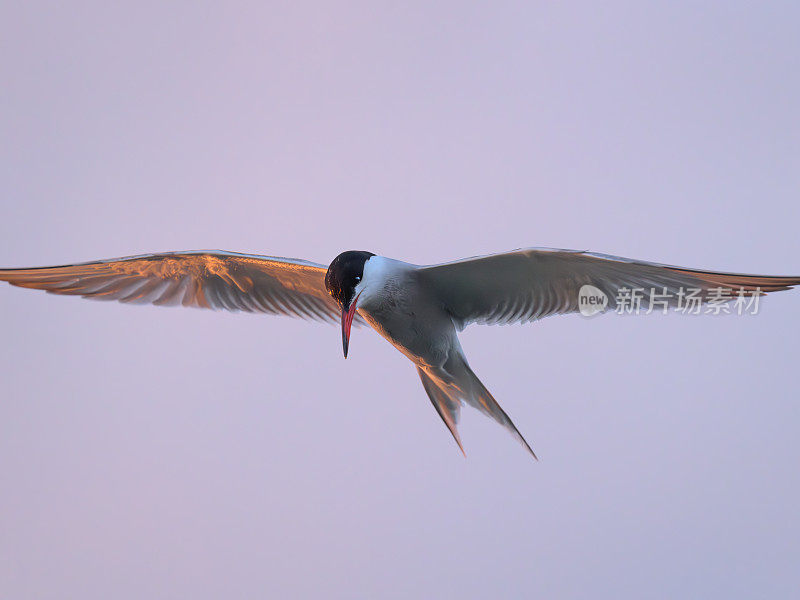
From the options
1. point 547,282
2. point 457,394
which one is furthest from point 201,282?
point 547,282

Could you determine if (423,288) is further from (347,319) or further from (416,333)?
(347,319)

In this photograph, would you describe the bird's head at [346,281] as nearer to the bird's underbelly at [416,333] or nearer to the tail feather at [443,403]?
the bird's underbelly at [416,333]

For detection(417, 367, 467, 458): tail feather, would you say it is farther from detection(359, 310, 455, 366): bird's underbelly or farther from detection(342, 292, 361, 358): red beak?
detection(342, 292, 361, 358): red beak

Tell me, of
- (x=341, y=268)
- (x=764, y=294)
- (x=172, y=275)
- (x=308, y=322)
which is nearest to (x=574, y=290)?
(x=764, y=294)

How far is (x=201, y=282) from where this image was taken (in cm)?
203

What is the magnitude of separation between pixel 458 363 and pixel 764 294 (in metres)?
0.69

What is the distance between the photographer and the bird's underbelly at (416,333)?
1.66 meters

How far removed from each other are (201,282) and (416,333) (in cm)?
70

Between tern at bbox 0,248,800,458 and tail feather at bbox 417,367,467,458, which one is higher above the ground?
tern at bbox 0,248,800,458

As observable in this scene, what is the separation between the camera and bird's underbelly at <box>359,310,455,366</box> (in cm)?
166

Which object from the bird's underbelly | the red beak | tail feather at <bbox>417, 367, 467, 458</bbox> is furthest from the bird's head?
tail feather at <bbox>417, 367, 467, 458</bbox>

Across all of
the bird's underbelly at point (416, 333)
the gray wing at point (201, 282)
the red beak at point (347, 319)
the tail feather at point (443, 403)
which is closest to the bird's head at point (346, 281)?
the red beak at point (347, 319)

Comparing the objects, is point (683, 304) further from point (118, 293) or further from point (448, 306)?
point (118, 293)

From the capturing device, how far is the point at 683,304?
149 cm
